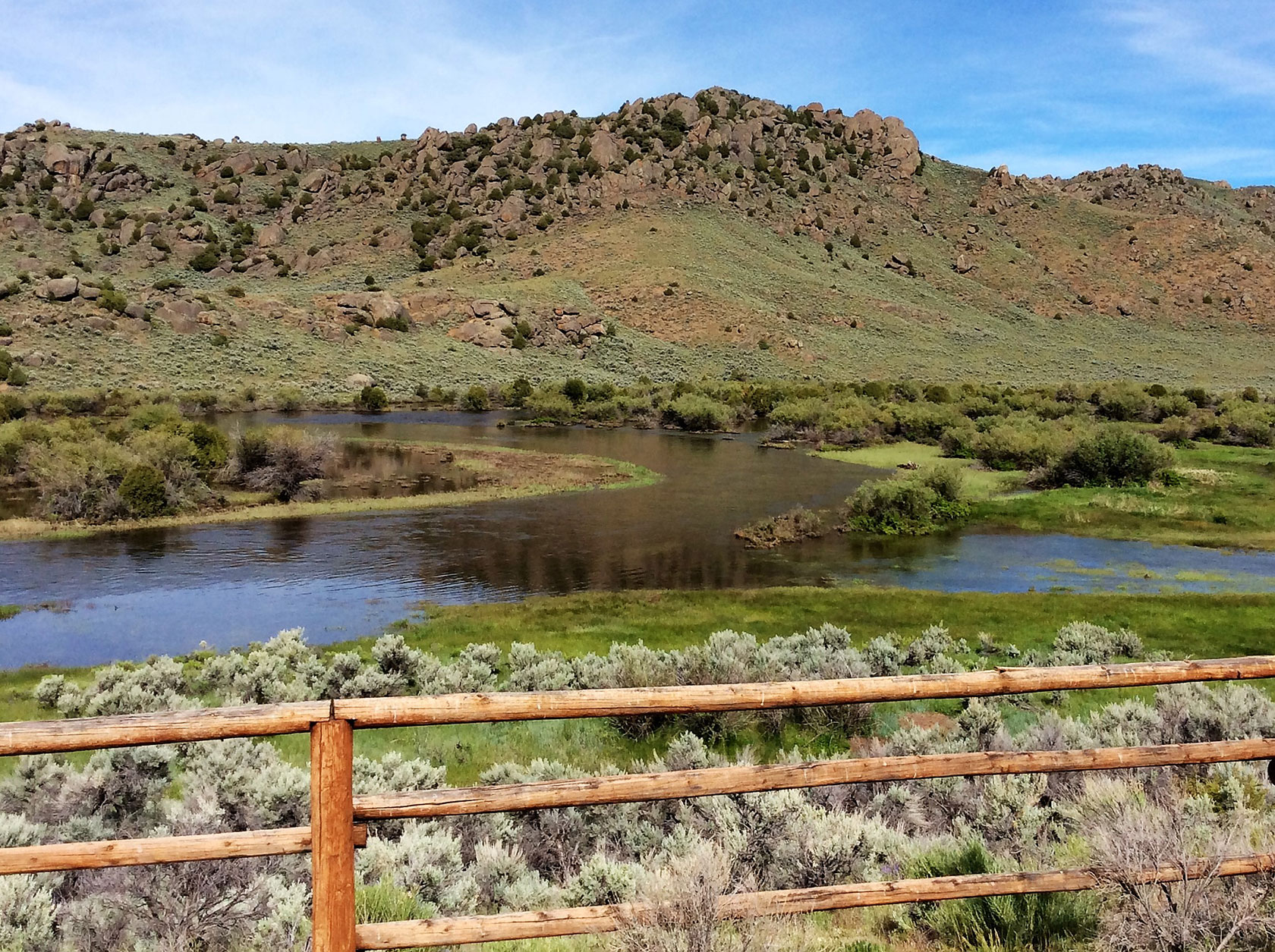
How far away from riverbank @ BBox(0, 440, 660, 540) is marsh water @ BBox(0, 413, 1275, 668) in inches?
27.6

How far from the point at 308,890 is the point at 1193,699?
344 inches

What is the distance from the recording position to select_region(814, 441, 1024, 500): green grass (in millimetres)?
29234

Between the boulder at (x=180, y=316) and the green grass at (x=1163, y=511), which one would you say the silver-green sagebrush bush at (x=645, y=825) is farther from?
the boulder at (x=180, y=316)

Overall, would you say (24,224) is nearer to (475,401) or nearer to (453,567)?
(475,401)

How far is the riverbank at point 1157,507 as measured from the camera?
23.1 metres

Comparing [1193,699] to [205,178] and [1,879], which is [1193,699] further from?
[205,178]

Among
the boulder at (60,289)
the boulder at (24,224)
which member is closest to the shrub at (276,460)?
the boulder at (60,289)

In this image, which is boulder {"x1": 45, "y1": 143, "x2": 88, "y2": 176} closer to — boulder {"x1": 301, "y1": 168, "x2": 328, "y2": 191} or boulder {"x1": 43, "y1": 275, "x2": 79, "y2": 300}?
boulder {"x1": 301, "y1": 168, "x2": 328, "y2": 191}

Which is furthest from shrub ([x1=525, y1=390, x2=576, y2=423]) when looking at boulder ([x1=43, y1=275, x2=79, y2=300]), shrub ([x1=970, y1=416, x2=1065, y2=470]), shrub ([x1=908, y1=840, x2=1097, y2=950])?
shrub ([x1=908, y1=840, x2=1097, y2=950])

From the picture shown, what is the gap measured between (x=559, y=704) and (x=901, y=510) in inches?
888

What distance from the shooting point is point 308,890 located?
4.91 m

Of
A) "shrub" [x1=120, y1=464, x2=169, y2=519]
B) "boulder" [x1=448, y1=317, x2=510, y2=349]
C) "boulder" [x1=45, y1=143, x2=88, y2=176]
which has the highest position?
"boulder" [x1=45, y1=143, x2=88, y2=176]

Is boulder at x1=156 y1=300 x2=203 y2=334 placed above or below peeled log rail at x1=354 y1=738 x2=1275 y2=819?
above

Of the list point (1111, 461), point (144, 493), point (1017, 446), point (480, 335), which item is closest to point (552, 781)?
point (144, 493)
